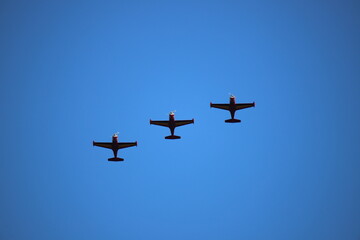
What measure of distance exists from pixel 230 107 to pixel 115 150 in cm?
2215

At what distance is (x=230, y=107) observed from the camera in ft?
288

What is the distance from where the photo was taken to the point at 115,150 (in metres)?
90.6

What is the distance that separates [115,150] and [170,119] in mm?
11568

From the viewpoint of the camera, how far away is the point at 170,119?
292 feet

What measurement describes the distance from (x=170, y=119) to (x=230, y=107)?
1085 centimetres

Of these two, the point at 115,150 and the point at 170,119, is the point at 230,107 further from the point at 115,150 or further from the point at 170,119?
the point at 115,150

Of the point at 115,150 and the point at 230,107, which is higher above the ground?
the point at 230,107

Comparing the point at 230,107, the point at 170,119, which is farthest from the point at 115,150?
the point at 230,107
